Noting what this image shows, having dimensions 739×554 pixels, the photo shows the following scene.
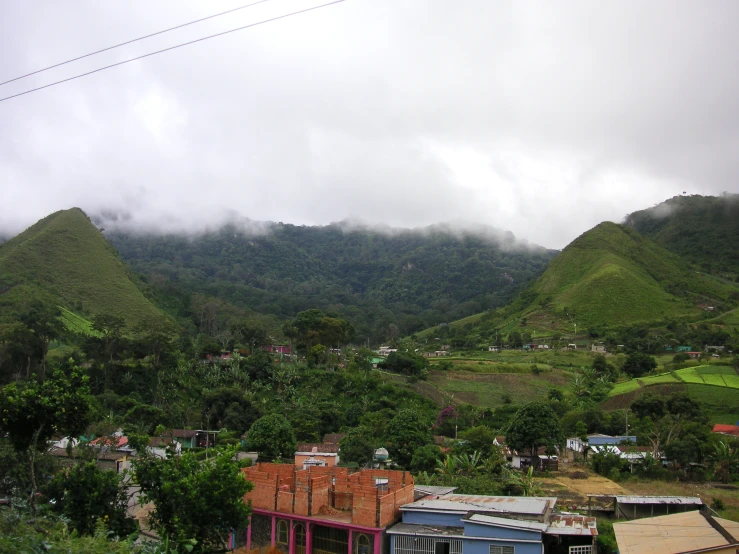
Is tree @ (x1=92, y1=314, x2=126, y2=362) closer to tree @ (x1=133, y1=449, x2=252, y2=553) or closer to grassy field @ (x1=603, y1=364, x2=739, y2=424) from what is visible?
tree @ (x1=133, y1=449, x2=252, y2=553)

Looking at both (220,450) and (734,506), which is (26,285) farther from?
(734,506)

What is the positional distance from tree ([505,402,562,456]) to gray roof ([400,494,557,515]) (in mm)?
12057

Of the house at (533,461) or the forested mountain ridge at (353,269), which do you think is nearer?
the house at (533,461)

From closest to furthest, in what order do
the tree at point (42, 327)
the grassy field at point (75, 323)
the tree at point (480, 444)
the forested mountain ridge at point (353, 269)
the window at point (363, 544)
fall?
the window at point (363, 544)
the tree at point (480, 444)
the tree at point (42, 327)
the grassy field at point (75, 323)
the forested mountain ridge at point (353, 269)

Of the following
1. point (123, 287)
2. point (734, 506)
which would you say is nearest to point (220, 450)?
point (734, 506)

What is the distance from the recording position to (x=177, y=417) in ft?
123

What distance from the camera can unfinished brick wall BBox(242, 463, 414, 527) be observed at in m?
13.6

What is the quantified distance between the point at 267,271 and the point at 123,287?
62530 mm

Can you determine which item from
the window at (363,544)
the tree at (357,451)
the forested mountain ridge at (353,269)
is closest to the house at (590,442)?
the tree at (357,451)

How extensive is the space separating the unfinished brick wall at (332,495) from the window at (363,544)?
29cm

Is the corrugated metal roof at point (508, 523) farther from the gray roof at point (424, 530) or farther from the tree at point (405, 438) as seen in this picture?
the tree at point (405, 438)

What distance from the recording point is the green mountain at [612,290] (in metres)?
71.8

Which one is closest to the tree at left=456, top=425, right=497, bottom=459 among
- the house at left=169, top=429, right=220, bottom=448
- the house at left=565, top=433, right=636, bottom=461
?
the house at left=565, top=433, right=636, bottom=461

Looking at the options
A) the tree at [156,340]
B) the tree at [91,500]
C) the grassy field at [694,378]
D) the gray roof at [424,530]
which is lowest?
the gray roof at [424,530]
